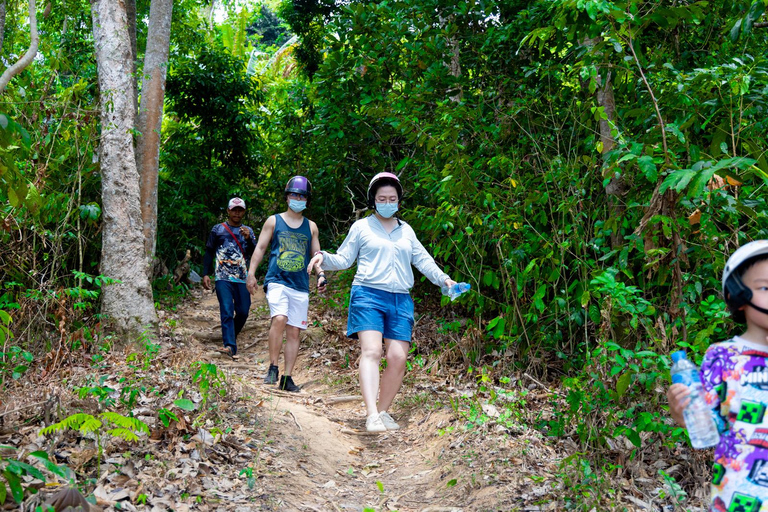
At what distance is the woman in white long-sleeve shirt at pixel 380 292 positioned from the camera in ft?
17.7

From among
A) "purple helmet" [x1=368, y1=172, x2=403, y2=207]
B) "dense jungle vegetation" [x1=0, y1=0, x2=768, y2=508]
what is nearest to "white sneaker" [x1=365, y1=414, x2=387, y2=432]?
"dense jungle vegetation" [x1=0, y1=0, x2=768, y2=508]

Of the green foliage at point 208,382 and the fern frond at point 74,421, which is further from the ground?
the fern frond at point 74,421

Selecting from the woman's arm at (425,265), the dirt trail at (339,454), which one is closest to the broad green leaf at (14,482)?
the dirt trail at (339,454)

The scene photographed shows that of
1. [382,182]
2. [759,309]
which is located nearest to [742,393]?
[759,309]

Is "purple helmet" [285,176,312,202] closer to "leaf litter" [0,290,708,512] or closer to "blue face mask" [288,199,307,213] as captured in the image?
"blue face mask" [288,199,307,213]

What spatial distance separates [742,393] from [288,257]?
507 cm

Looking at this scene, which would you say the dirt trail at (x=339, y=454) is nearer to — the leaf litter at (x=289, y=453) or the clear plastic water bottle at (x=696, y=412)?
the leaf litter at (x=289, y=453)

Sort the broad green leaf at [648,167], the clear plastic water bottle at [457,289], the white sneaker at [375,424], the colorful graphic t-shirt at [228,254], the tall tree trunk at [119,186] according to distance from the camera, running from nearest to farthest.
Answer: the broad green leaf at [648,167]
the clear plastic water bottle at [457,289]
the white sneaker at [375,424]
the tall tree trunk at [119,186]
the colorful graphic t-shirt at [228,254]

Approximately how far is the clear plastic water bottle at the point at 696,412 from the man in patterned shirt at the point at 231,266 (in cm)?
688

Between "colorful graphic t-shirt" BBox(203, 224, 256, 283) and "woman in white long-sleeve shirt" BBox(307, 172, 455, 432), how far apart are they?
10.6 ft

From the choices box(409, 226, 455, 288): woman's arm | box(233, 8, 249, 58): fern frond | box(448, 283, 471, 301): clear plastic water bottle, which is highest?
box(233, 8, 249, 58): fern frond

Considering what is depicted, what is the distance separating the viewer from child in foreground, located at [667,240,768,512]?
2131 millimetres

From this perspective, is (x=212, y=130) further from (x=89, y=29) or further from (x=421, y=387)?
(x=421, y=387)

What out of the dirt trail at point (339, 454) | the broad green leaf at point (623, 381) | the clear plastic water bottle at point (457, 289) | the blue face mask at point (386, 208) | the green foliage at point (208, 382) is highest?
the blue face mask at point (386, 208)
